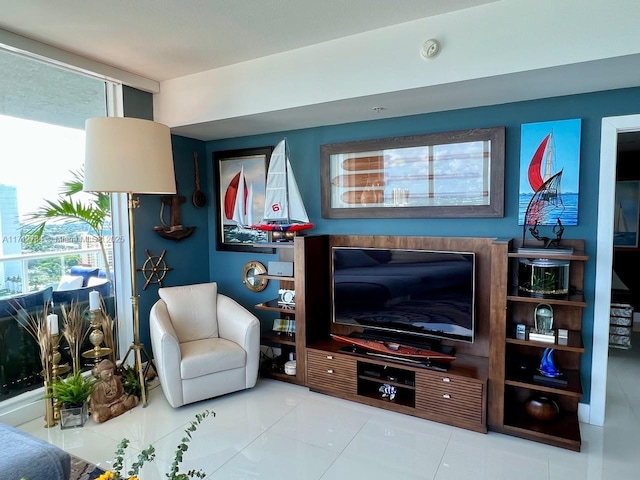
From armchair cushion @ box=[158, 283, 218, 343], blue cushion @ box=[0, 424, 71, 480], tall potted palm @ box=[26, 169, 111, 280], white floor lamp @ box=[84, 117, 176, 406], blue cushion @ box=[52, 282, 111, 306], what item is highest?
white floor lamp @ box=[84, 117, 176, 406]

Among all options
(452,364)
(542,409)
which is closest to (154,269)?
(452,364)

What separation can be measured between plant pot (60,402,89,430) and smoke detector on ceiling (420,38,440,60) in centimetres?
326

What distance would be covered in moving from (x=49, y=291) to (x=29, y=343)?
39 cm

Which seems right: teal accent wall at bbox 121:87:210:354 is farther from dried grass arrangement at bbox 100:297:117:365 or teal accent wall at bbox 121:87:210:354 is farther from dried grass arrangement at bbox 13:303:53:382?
dried grass arrangement at bbox 13:303:53:382

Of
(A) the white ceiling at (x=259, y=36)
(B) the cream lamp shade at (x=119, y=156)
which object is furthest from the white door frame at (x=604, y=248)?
(B) the cream lamp shade at (x=119, y=156)

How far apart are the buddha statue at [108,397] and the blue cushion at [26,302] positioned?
628mm

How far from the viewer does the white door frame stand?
251 centimetres

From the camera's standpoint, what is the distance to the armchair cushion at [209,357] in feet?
9.47

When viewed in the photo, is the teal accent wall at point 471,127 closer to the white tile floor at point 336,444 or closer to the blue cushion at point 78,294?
the white tile floor at point 336,444

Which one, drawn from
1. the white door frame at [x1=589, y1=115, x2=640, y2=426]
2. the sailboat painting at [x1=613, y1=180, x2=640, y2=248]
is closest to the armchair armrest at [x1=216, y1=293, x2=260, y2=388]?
the white door frame at [x1=589, y1=115, x2=640, y2=426]

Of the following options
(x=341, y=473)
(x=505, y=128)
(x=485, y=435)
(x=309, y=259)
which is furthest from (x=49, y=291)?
(x=505, y=128)

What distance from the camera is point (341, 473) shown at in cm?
220

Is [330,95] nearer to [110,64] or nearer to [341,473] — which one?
[110,64]

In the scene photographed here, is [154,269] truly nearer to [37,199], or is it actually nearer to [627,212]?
[37,199]
